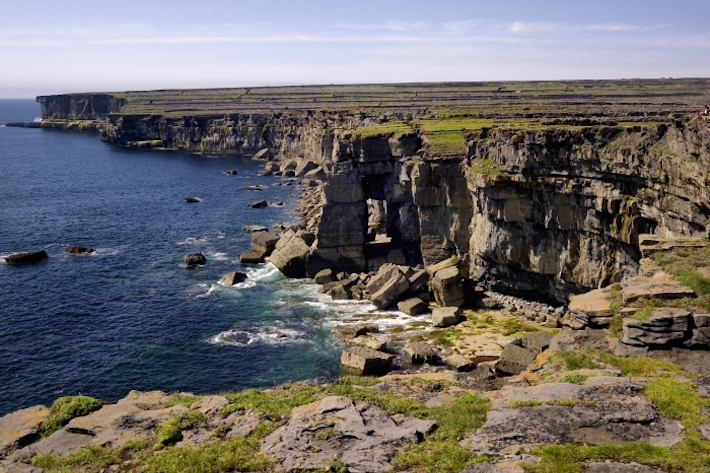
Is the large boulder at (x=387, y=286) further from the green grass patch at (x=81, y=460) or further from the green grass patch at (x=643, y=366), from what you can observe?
the green grass patch at (x=81, y=460)

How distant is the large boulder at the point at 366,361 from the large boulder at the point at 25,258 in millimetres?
45432

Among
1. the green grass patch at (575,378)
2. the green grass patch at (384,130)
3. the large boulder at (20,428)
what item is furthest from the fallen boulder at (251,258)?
the green grass patch at (575,378)

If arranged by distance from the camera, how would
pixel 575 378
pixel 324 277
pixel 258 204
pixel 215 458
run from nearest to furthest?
pixel 215 458
pixel 575 378
pixel 324 277
pixel 258 204

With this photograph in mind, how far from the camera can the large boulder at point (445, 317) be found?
49.2 m

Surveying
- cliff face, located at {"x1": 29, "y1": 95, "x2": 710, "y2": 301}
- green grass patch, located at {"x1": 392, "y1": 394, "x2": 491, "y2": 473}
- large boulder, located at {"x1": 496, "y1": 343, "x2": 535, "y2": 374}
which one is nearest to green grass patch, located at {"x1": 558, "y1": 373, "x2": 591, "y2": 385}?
green grass patch, located at {"x1": 392, "y1": 394, "x2": 491, "y2": 473}

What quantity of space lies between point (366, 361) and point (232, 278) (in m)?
24.3

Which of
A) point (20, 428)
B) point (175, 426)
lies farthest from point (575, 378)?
point (20, 428)

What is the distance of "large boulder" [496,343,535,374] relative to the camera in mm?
38844

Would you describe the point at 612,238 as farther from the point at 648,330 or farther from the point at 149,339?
the point at 149,339

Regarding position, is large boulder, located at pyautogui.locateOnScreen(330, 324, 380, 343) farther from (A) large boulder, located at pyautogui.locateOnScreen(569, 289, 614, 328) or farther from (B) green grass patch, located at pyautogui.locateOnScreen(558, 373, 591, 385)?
(B) green grass patch, located at pyautogui.locateOnScreen(558, 373, 591, 385)

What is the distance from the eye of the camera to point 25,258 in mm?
68062

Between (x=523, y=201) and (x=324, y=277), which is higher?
(x=523, y=201)

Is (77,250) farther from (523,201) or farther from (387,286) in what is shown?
(523,201)

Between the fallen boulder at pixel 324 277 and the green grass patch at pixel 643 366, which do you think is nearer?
the green grass patch at pixel 643 366
